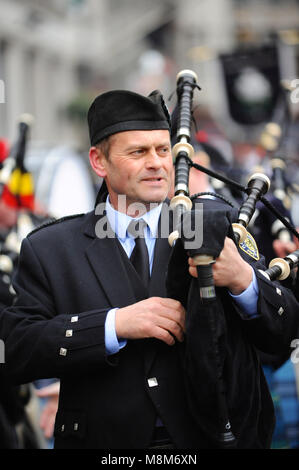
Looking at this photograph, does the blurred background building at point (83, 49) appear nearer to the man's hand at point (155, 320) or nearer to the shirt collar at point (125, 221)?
the shirt collar at point (125, 221)

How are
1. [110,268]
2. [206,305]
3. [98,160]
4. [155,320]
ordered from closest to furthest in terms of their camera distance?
[206,305] < [155,320] < [110,268] < [98,160]

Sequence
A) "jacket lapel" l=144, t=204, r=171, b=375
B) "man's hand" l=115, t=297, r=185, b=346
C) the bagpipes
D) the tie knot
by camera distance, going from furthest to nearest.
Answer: the tie knot < "jacket lapel" l=144, t=204, r=171, b=375 < "man's hand" l=115, t=297, r=185, b=346 < the bagpipes

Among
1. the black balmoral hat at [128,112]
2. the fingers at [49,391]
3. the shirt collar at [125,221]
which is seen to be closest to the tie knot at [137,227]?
the shirt collar at [125,221]

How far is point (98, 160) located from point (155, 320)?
71 cm

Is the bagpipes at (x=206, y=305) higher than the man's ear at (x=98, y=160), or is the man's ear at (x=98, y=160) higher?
the man's ear at (x=98, y=160)

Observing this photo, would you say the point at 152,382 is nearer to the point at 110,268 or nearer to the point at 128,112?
the point at 110,268

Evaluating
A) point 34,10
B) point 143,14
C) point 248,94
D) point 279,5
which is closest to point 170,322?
point 248,94

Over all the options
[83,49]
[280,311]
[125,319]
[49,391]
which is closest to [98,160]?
[125,319]

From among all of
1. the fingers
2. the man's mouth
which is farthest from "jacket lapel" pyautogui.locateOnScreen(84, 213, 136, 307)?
the fingers

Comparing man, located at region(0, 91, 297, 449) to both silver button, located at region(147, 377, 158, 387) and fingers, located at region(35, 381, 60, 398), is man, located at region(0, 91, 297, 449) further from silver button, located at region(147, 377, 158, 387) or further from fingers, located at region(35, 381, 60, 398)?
fingers, located at region(35, 381, 60, 398)

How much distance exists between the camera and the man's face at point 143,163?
278 cm

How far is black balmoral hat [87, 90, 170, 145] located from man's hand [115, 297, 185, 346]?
629mm

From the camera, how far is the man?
2.59 meters

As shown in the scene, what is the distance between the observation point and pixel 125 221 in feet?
9.53
